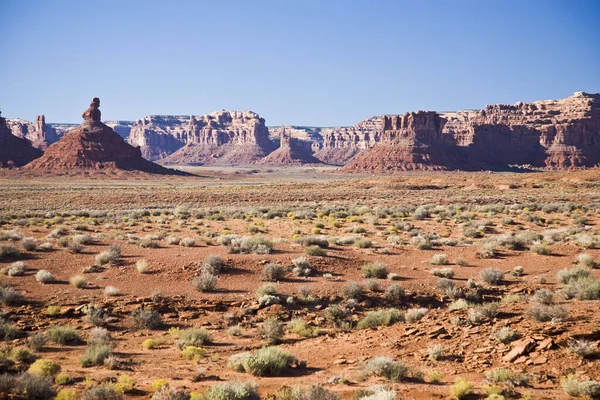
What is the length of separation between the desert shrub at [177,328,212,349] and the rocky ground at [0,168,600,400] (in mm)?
34

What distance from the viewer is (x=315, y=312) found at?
1255cm

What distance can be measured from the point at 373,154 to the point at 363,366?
149 m

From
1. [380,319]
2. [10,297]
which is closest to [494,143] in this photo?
[380,319]

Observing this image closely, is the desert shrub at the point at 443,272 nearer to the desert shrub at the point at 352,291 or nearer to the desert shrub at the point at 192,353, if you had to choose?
the desert shrub at the point at 352,291

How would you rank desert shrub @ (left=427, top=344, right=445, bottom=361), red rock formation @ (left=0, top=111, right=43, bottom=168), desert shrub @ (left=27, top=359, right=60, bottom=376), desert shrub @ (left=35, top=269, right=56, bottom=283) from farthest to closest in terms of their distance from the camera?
1. red rock formation @ (left=0, top=111, right=43, bottom=168)
2. desert shrub @ (left=35, top=269, right=56, bottom=283)
3. desert shrub @ (left=427, top=344, right=445, bottom=361)
4. desert shrub @ (left=27, top=359, right=60, bottom=376)

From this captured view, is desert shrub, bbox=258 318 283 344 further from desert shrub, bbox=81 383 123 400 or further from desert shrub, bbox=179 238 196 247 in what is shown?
desert shrub, bbox=179 238 196 247

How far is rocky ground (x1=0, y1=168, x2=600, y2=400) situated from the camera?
24.6 feet

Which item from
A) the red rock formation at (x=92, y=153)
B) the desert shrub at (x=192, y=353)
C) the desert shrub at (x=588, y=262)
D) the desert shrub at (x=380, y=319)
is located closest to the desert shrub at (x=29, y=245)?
the desert shrub at (x=192, y=353)

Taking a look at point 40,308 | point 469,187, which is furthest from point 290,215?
point 469,187

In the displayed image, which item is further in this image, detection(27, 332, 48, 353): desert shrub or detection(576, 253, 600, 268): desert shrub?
detection(576, 253, 600, 268): desert shrub

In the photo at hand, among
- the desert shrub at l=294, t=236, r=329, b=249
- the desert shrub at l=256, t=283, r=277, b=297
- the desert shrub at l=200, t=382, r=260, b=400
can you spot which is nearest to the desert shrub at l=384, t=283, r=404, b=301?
the desert shrub at l=256, t=283, r=277, b=297

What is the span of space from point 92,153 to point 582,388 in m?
127

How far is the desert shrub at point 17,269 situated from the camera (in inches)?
568

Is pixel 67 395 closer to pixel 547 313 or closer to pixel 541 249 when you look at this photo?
pixel 547 313
